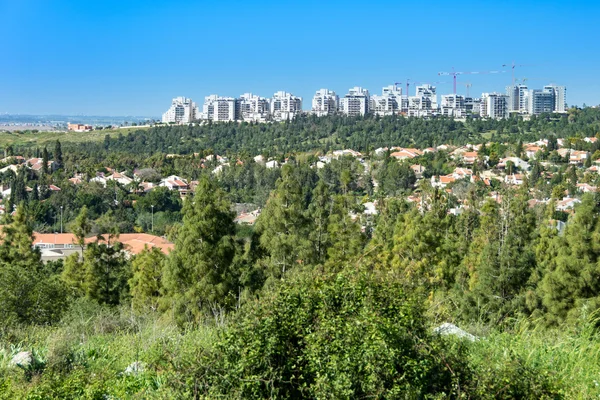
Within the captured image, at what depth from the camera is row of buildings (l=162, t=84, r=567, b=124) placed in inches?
2913

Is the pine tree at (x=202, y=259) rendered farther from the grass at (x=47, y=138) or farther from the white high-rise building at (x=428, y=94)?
the white high-rise building at (x=428, y=94)

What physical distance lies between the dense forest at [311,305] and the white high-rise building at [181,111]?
61856 mm

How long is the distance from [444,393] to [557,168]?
37927 mm

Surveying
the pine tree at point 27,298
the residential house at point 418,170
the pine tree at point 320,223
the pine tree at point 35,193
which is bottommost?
the pine tree at point 35,193

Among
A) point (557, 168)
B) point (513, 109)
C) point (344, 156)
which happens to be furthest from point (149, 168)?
point (513, 109)

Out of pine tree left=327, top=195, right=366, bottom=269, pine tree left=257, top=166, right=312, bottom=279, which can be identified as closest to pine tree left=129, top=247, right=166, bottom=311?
pine tree left=257, top=166, right=312, bottom=279

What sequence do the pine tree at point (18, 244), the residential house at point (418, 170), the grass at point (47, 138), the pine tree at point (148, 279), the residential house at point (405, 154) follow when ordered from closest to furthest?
the pine tree at point (148, 279) < the pine tree at point (18, 244) < the residential house at point (418, 170) < the residential house at point (405, 154) < the grass at point (47, 138)

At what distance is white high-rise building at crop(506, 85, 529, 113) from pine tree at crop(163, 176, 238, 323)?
73536 mm

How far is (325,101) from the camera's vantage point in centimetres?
7869

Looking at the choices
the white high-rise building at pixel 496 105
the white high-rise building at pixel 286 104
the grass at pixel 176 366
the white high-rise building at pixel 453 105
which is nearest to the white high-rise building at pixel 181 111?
the white high-rise building at pixel 286 104

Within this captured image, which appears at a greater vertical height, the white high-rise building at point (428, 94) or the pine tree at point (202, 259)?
the white high-rise building at point (428, 94)

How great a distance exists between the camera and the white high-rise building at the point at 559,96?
75200mm

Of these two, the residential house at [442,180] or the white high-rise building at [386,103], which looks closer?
the residential house at [442,180]

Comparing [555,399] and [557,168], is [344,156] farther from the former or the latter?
[555,399]
